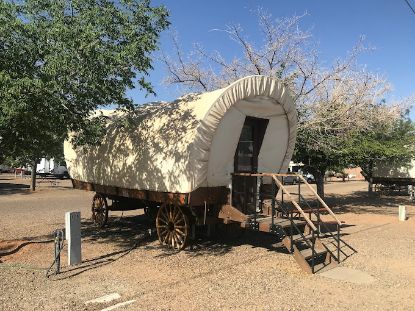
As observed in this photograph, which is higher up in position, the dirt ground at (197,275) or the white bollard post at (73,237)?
the white bollard post at (73,237)

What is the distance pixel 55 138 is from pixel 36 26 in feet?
9.95

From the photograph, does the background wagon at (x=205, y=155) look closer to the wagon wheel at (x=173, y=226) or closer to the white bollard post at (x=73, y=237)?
the wagon wheel at (x=173, y=226)

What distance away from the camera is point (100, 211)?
13.7 m

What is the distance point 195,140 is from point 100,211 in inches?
240

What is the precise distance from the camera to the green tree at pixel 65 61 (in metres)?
7.96

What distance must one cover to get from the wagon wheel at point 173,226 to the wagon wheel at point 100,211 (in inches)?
135

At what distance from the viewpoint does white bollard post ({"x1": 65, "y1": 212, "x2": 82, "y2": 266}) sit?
27.7 feet

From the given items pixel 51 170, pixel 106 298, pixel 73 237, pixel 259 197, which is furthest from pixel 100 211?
pixel 51 170

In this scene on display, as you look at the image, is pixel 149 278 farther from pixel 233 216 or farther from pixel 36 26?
pixel 36 26

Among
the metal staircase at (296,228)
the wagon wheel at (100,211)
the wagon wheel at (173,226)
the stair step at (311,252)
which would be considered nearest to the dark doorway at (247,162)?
the metal staircase at (296,228)

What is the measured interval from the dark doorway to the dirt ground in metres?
1.14

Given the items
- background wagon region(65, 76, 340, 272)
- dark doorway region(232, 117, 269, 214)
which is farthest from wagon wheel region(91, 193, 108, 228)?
dark doorway region(232, 117, 269, 214)

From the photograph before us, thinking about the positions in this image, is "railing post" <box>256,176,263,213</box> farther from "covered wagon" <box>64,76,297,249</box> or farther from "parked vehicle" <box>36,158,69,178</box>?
"parked vehicle" <box>36,158,69,178</box>

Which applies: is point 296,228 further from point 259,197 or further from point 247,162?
point 247,162
